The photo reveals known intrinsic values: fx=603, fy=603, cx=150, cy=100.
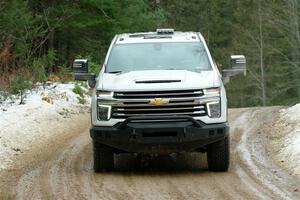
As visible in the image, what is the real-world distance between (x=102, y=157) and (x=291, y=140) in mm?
3583

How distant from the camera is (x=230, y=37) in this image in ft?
161

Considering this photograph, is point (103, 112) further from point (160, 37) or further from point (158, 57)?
point (160, 37)

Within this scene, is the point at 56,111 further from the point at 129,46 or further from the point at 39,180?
the point at 39,180

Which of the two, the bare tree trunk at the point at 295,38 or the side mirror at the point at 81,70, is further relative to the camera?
the bare tree trunk at the point at 295,38

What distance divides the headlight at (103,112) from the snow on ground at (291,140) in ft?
9.26

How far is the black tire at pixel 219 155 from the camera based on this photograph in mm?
8664

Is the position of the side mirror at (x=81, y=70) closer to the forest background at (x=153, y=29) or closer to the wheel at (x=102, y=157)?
the wheel at (x=102, y=157)

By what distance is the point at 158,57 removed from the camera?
→ 9.57 meters

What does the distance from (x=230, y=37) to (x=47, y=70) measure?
29911mm

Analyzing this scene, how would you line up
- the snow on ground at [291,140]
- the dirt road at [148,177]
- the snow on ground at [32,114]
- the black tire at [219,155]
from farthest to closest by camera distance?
the snow on ground at [32,114], the snow on ground at [291,140], the black tire at [219,155], the dirt road at [148,177]

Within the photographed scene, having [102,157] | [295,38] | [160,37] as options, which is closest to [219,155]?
[102,157]

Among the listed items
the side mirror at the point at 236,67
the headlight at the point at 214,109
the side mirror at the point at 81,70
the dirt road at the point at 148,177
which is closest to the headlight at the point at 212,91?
the headlight at the point at 214,109

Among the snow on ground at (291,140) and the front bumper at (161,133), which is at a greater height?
the front bumper at (161,133)

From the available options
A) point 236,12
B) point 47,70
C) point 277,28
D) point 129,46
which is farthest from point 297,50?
point 129,46
